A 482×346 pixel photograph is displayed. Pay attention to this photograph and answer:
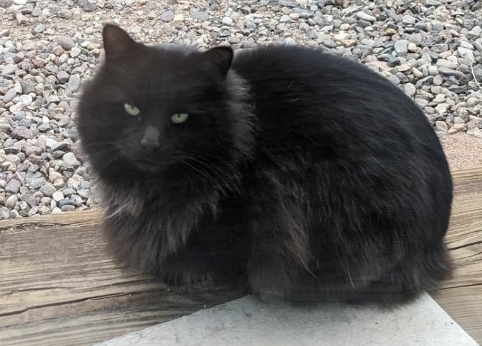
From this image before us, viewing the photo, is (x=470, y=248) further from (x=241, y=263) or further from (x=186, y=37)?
(x=186, y=37)

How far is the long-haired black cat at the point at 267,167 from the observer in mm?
1144

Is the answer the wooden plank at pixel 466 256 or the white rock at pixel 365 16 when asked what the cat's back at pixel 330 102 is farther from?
the white rock at pixel 365 16

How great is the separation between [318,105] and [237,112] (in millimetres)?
154

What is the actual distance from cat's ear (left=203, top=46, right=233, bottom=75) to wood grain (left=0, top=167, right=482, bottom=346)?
0.46 meters

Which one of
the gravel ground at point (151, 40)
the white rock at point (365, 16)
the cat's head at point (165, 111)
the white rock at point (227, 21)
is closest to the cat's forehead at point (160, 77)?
the cat's head at point (165, 111)

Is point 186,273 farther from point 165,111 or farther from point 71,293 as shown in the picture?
point 165,111

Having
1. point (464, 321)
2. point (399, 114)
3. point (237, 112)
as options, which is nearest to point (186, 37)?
point (237, 112)

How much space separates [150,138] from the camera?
111 centimetres

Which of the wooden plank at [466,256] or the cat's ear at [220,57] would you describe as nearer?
the cat's ear at [220,57]

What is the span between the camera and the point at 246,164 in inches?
46.9

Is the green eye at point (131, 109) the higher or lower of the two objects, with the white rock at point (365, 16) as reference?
higher

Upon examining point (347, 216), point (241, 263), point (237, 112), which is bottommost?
point (241, 263)

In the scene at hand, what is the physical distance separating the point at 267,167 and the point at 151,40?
56cm

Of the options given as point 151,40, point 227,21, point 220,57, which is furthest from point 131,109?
point 227,21
